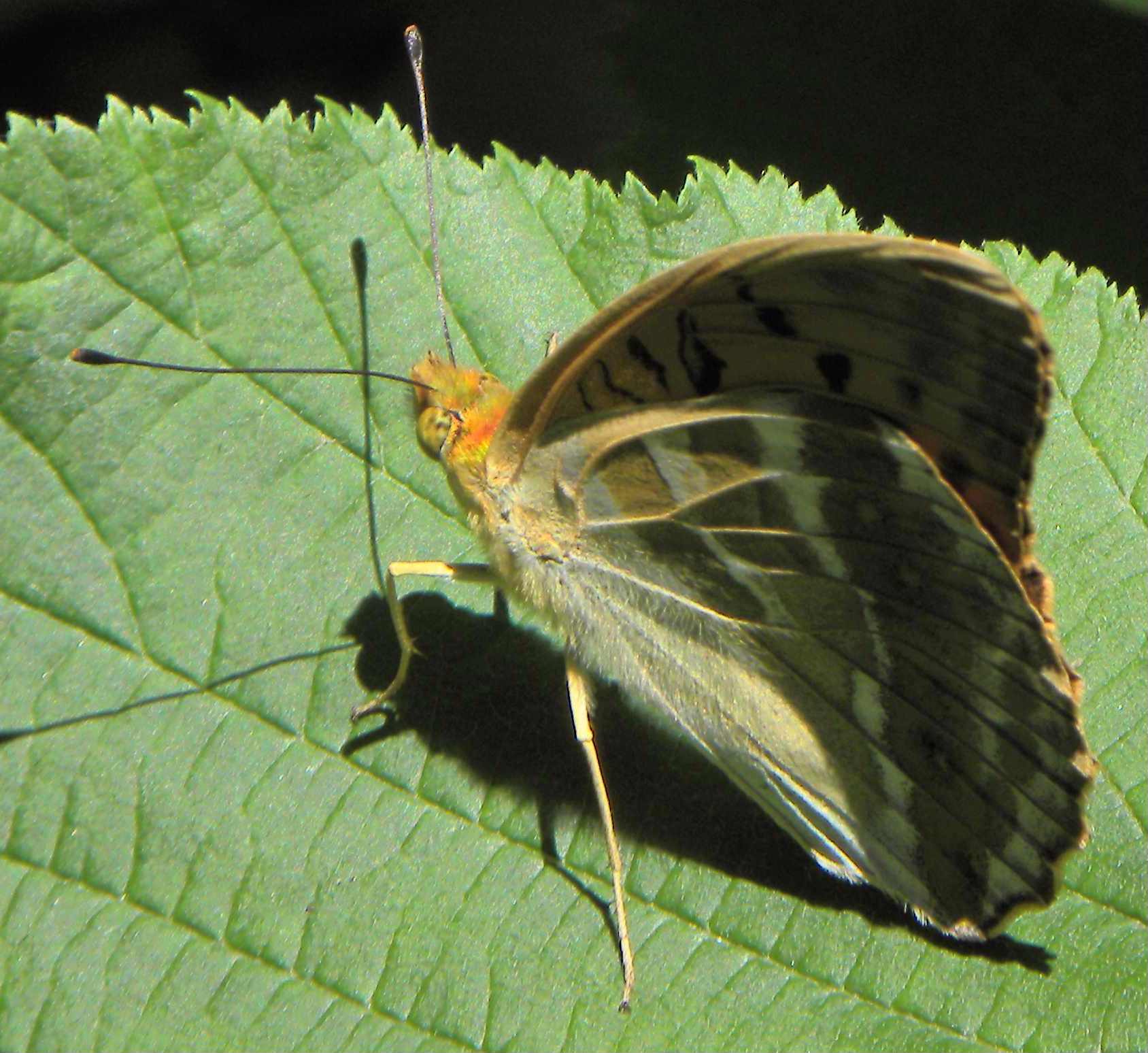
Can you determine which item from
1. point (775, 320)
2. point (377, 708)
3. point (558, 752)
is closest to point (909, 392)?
point (775, 320)

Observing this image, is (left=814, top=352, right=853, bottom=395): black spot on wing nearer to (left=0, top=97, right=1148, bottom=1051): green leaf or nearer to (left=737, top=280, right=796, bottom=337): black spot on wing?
(left=737, top=280, right=796, bottom=337): black spot on wing

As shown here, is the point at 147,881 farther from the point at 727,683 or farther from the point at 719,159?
the point at 719,159

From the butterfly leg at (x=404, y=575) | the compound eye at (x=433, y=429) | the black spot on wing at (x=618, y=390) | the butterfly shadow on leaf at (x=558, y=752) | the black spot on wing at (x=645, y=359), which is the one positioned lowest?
the butterfly shadow on leaf at (x=558, y=752)

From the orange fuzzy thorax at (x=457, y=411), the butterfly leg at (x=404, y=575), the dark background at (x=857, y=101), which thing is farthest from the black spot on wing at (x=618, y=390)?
the dark background at (x=857, y=101)

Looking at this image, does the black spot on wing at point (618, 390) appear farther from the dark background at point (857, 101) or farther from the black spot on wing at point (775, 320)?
the dark background at point (857, 101)

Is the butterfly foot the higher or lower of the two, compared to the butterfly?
lower

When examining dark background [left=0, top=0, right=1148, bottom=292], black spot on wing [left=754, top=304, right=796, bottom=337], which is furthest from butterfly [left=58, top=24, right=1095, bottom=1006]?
dark background [left=0, top=0, right=1148, bottom=292]

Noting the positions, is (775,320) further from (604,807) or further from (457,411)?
(604,807)
